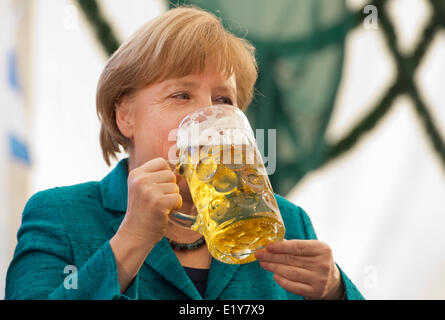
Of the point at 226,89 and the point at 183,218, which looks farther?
the point at 226,89

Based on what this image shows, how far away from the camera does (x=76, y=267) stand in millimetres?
838

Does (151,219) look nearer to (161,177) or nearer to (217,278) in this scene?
(161,177)

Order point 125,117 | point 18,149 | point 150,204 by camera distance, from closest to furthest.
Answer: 1. point 150,204
2. point 125,117
3. point 18,149

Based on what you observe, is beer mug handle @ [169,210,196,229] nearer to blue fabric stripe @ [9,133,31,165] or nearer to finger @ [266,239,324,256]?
finger @ [266,239,324,256]

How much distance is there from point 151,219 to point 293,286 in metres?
0.24

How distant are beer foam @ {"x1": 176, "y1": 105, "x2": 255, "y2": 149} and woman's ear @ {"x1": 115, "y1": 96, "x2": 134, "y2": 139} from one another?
0.27 m

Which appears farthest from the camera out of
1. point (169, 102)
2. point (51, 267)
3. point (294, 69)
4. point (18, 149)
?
point (294, 69)

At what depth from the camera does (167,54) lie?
0.93 meters

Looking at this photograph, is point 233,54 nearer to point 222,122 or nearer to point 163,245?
point 222,122

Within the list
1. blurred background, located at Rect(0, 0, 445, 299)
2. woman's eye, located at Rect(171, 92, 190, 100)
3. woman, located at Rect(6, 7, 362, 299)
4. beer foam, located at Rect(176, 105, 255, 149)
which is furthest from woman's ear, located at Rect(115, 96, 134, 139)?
blurred background, located at Rect(0, 0, 445, 299)

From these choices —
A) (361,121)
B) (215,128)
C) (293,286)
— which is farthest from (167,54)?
(361,121)

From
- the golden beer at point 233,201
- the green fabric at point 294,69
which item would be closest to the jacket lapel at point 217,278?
the golden beer at point 233,201

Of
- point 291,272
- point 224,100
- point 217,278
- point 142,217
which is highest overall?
point 224,100

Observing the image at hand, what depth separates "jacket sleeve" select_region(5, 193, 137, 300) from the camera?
68cm
